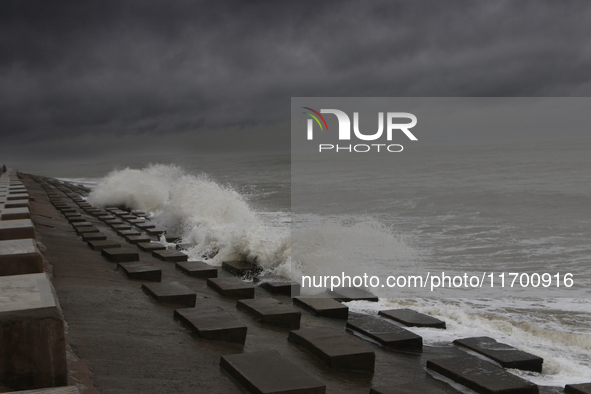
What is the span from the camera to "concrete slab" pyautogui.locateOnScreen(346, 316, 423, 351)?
11.5 feet

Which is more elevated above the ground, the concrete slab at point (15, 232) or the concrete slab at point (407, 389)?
the concrete slab at point (15, 232)

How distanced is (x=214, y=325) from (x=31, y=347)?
Answer: 55.0 inches

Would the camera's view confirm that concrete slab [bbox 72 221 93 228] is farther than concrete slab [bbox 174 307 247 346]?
Yes

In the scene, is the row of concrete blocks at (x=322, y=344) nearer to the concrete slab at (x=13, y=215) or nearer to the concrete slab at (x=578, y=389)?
the concrete slab at (x=578, y=389)

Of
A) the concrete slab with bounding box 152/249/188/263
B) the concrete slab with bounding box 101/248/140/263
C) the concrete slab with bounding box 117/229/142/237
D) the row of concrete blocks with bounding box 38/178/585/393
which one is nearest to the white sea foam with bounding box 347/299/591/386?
the row of concrete blocks with bounding box 38/178/585/393

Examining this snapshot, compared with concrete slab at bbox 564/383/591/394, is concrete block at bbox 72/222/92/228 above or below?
above

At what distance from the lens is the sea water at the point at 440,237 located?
4.54 metres

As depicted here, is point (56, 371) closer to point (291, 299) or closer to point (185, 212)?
point (291, 299)

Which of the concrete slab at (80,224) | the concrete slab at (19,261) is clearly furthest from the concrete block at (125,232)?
the concrete slab at (19,261)

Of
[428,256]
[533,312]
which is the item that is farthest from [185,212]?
[533,312]

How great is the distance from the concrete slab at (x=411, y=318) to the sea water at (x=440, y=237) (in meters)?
0.07

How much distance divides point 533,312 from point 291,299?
281cm

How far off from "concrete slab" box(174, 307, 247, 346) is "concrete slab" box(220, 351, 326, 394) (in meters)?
0.44

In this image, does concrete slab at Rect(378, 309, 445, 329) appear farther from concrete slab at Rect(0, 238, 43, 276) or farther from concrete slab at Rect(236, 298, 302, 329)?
concrete slab at Rect(0, 238, 43, 276)
